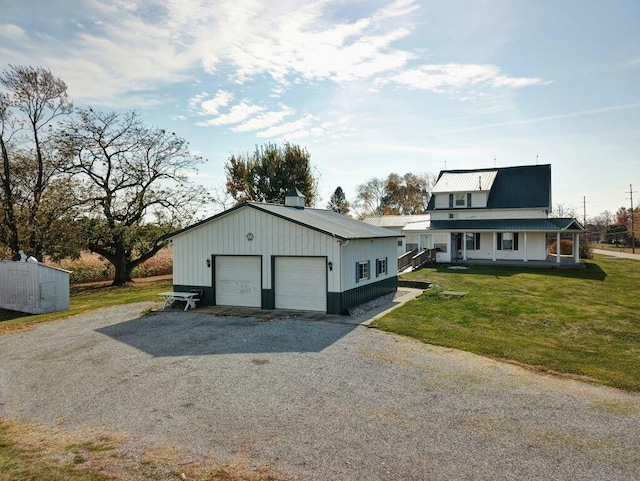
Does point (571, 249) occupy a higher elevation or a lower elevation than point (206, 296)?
higher

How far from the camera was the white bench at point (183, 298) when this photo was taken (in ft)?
53.3

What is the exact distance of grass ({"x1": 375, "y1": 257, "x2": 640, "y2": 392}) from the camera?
32.2ft

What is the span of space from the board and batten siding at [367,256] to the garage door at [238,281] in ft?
11.1

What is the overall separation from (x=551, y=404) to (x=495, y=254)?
2697cm

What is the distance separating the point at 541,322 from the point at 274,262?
9.30 metres

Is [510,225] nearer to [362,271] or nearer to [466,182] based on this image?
[466,182]

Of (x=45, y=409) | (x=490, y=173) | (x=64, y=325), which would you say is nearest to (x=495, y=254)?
(x=490, y=173)

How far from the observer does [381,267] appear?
62.1 feet

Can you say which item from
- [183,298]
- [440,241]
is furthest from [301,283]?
[440,241]

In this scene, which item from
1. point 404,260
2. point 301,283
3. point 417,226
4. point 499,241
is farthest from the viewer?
point 417,226

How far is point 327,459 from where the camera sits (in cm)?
541

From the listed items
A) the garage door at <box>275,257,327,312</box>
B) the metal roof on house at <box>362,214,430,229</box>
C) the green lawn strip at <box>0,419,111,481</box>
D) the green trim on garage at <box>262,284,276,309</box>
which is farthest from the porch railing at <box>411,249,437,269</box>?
the green lawn strip at <box>0,419,111,481</box>

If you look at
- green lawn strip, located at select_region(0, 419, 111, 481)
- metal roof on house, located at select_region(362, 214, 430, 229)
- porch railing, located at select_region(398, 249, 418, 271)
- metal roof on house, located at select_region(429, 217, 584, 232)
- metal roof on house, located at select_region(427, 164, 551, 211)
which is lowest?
green lawn strip, located at select_region(0, 419, 111, 481)

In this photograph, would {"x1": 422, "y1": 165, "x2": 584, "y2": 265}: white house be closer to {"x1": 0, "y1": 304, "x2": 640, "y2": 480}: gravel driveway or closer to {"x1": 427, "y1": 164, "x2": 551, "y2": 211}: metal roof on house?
{"x1": 427, "y1": 164, "x2": 551, "y2": 211}: metal roof on house
